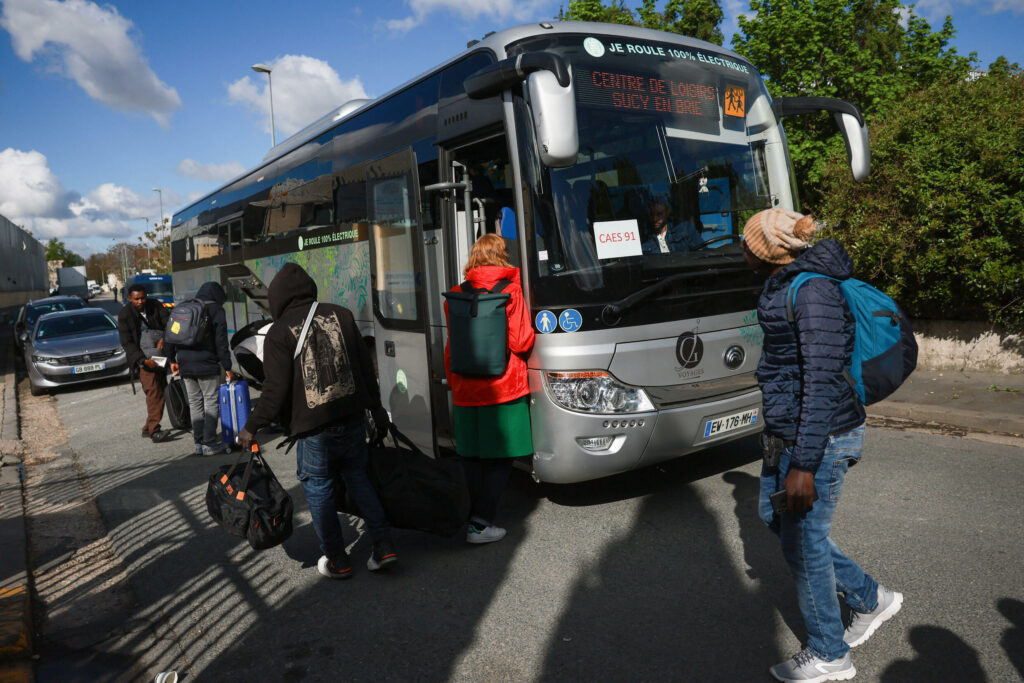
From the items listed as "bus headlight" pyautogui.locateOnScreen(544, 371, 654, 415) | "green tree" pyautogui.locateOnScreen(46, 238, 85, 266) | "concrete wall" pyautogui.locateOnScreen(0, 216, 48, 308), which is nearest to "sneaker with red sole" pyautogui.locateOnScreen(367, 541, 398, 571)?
"bus headlight" pyautogui.locateOnScreen(544, 371, 654, 415)

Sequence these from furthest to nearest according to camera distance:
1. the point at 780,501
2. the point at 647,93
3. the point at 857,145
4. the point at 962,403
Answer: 1. the point at 962,403
2. the point at 857,145
3. the point at 647,93
4. the point at 780,501

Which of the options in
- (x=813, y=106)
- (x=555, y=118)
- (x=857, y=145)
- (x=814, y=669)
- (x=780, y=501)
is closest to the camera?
(x=780, y=501)

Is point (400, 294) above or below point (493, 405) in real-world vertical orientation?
above

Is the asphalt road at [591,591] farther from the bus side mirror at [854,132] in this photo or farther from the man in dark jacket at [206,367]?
the bus side mirror at [854,132]

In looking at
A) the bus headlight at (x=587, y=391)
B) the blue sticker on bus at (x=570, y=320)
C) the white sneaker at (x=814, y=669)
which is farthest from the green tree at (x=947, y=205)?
the white sneaker at (x=814, y=669)

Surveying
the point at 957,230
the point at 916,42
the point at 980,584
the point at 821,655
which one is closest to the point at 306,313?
the point at 821,655

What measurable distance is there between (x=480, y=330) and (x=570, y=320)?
0.56 m

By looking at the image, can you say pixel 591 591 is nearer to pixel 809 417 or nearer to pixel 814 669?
pixel 814 669

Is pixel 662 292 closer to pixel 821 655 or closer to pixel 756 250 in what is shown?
pixel 756 250

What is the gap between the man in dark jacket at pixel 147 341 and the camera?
27.6ft

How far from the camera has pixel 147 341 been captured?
27.6 ft

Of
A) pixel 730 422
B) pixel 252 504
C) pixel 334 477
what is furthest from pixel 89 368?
pixel 730 422

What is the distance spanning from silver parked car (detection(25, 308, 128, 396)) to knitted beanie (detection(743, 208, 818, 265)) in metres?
13.5

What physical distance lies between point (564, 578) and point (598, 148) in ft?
8.56
